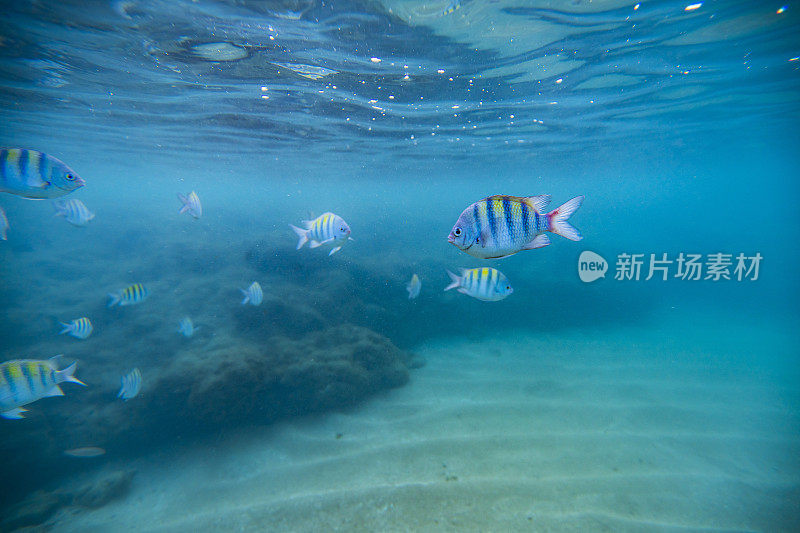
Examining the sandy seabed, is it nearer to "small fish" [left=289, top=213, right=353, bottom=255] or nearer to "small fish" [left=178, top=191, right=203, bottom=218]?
"small fish" [left=289, top=213, right=353, bottom=255]

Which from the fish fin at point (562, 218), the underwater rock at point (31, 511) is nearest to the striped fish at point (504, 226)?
the fish fin at point (562, 218)

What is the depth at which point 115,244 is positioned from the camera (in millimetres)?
25516

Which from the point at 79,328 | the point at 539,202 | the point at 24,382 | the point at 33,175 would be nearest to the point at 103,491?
the point at 79,328

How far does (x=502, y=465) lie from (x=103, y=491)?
8106 mm

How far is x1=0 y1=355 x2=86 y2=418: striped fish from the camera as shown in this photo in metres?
3.73

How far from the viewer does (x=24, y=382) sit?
378 centimetres

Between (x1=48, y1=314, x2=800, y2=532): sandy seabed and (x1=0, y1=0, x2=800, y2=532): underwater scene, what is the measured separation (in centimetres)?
5

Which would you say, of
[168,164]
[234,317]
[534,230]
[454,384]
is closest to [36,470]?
[234,317]

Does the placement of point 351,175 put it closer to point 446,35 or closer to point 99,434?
point 446,35

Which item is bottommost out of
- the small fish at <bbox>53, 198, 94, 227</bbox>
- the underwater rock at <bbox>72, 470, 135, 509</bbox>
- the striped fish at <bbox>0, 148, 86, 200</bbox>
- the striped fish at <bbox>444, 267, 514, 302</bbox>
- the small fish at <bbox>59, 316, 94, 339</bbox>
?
the underwater rock at <bbox>72, 470, 135, 509</bbox>

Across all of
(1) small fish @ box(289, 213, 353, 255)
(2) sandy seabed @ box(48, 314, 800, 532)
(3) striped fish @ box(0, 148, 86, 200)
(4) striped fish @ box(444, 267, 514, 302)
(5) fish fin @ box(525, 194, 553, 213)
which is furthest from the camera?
(2) sandy seabed @ box(48, 314, 800, 532)

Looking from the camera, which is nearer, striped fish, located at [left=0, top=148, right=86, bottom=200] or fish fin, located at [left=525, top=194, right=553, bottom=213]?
Answer: fish fin, located at [left=525, top=194, right=553, bottom=213]

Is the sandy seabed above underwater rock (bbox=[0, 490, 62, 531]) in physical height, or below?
above

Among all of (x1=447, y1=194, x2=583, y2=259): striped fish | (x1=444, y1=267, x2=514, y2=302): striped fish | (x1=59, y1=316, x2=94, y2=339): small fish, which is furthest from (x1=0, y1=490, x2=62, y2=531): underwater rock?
(x1=447, y1=194, x2=583, y2=259): striped fish
